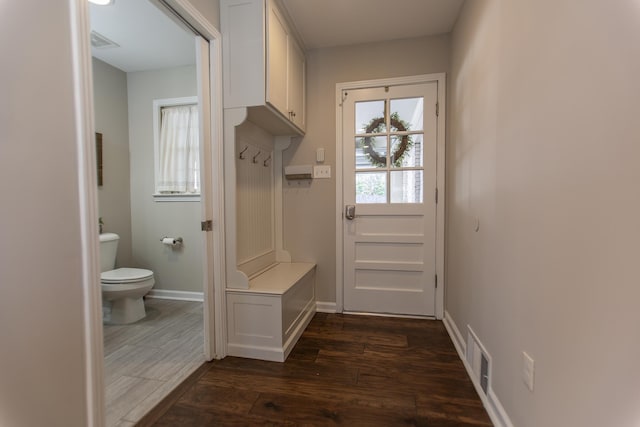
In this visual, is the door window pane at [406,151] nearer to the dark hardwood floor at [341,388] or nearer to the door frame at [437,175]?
the door frame at [437,175]

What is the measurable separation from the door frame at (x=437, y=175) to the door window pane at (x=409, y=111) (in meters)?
0.15

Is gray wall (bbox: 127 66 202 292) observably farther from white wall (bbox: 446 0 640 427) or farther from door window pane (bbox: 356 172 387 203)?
white wall (bbox: 446 0 640 427)

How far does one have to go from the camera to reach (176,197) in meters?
2.99

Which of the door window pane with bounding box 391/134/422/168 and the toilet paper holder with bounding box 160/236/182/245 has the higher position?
the door window pane with bounding box 391/134/422/168

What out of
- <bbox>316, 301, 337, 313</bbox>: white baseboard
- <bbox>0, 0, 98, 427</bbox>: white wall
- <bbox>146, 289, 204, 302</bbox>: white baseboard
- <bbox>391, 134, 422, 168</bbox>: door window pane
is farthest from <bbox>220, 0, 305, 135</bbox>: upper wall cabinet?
<bbox>146, 289, 204, 302</bbox>: white baseboard

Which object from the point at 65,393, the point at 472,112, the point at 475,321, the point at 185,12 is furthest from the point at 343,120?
the point at 65,393

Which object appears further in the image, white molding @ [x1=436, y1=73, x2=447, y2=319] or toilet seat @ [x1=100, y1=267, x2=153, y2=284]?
white molding @ [x1=436, y1=73, x2=447, y2=319]

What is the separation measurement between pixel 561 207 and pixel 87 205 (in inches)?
64.0

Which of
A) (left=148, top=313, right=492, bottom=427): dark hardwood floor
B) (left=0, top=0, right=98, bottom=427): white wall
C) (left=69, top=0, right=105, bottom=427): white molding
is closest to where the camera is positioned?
(left=0, top=0, right=98, bottom=427): white wall

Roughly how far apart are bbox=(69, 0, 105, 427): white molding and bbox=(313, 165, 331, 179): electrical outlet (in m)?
1.84

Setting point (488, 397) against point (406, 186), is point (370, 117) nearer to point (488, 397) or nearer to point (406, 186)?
point (406, 186)

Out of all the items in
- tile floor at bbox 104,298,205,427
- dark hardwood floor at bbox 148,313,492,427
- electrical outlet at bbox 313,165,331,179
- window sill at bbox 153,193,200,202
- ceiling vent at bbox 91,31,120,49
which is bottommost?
dark hardwood floor at bbox 148,313,492,427

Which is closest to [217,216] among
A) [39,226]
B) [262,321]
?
[262,321]

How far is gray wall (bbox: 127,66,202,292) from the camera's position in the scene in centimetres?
298
